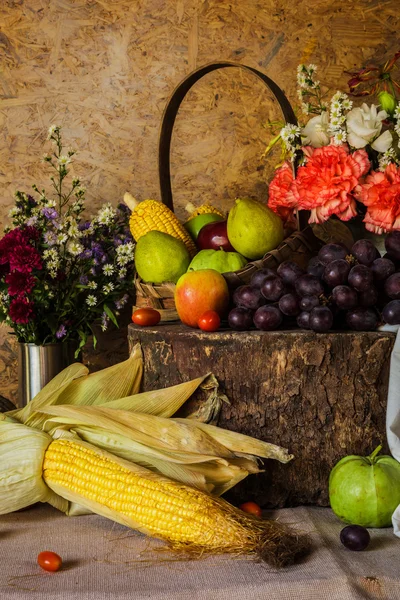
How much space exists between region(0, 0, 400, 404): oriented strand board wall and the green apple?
36 centimetres

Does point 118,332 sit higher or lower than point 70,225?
lower

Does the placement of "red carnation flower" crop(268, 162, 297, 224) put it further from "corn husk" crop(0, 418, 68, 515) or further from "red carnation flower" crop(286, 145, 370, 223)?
"corn husk" crop(0, 418, 68, 515)

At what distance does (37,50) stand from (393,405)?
162 cm

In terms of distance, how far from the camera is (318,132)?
183 cm

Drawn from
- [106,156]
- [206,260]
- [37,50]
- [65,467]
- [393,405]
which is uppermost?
[37,50]

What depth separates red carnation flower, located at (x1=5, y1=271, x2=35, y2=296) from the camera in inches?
75.6

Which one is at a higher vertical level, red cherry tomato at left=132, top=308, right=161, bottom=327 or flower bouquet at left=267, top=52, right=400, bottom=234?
flower bouquet at left=267, top=52, right=400, bottom=234

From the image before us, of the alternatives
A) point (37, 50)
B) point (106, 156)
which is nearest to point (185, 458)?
point (106, 156)

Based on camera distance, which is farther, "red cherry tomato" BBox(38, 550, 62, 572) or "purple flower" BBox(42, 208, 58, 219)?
"purple flower" BBox(42, 208, 58, 219)

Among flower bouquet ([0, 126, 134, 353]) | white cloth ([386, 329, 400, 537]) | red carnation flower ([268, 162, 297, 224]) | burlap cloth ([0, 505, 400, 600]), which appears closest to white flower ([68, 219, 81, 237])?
flower bouquet ([0, 126, 134, 353])

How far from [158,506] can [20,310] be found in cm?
80

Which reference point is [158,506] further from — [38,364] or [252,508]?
[38,364]

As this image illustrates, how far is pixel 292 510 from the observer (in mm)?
1594

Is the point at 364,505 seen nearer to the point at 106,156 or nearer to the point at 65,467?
the point at 65,467
